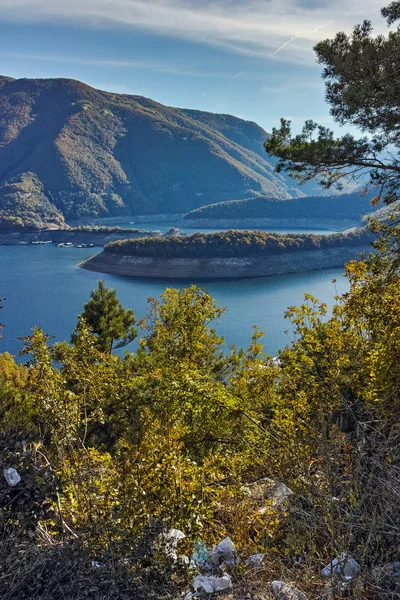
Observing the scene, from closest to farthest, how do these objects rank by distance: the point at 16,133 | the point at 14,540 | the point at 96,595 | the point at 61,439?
the point at 96,595 → the point at 14,540 → the point at 61,439 → the point at 16,133

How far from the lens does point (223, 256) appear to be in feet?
193

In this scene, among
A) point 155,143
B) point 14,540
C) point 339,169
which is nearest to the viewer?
point 14,540

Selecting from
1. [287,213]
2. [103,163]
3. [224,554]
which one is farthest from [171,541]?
[103,163]

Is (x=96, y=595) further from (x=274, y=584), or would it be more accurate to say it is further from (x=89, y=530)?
(x=274, y=584)

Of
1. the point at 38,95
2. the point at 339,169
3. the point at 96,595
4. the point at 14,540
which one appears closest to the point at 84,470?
the point at 14,540

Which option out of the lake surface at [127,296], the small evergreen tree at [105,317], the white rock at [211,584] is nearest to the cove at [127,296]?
the lake surface at [127,296]

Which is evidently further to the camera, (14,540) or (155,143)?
(155,143)

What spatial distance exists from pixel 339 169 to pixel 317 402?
3697 mm

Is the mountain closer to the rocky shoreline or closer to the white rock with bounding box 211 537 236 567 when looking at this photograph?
the rocky shoreline

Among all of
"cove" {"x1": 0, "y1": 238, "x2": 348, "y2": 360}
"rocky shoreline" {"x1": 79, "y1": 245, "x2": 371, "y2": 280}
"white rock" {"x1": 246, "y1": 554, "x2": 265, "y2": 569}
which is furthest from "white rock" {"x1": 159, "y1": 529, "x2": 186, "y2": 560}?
"rocky shoreline" {"x1": 79, "y1": 245, "x2": 371, "y2": 280}

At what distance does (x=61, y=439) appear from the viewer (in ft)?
10.8

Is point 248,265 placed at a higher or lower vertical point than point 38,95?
lower

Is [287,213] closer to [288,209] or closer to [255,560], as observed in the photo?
[288,209]

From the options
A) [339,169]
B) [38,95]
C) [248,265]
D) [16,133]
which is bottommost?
[248,265]
